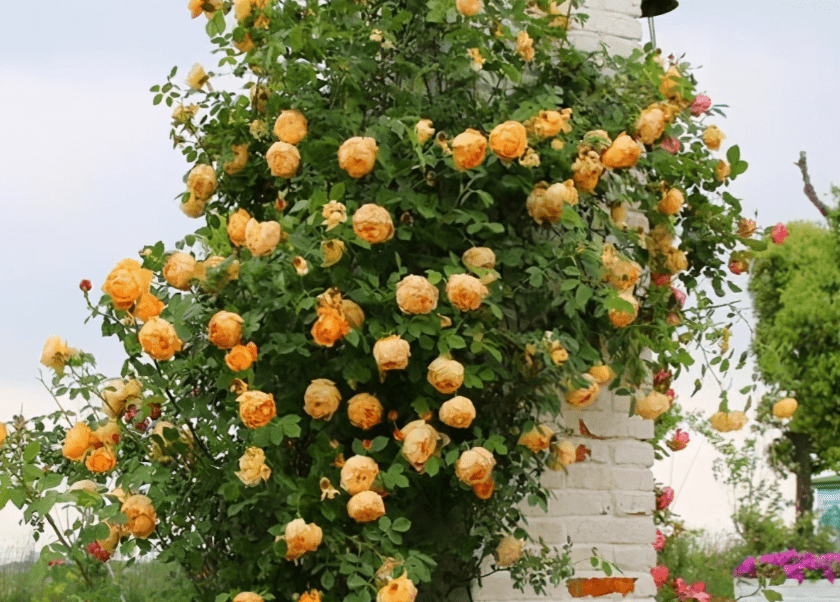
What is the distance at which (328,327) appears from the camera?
223 centimetres

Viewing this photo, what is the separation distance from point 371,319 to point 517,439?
21.0 inches

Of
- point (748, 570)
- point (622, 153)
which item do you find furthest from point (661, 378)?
point (748, 570)

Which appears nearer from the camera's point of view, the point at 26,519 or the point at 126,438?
the point at 26,519

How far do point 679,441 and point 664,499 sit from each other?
1.07 ft

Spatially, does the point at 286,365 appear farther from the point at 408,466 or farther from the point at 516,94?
the point at 516,94

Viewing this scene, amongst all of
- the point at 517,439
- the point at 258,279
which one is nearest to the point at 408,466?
the point at 517,439

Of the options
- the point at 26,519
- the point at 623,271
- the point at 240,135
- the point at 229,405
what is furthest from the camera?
the point at 240,135

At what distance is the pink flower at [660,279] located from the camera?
10.0 feet

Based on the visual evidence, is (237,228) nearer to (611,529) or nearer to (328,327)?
(328,327)

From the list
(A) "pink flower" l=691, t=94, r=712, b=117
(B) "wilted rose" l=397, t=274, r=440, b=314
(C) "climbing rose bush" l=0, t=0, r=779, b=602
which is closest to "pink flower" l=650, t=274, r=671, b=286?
(C) "climbing rose bush" l=0, t=0, r=779, b=602

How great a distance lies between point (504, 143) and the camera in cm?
240

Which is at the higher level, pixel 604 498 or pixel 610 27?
pixel 610 27

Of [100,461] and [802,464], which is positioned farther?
[802,464]

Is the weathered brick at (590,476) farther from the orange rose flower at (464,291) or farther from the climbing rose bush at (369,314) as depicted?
the orange rose flower at (464,291)
